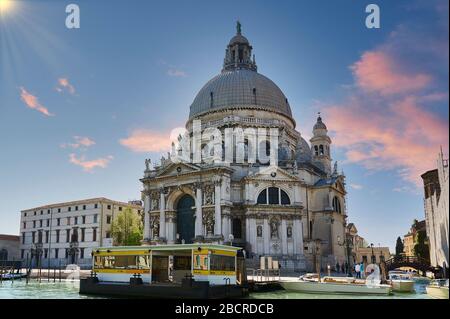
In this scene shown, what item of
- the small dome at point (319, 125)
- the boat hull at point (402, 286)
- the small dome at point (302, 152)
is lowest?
the boat hull at point (402, 286)

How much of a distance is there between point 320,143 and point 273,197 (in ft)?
49.9

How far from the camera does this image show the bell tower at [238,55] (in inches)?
2589

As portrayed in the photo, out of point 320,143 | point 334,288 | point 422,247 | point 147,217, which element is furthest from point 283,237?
point 422,247

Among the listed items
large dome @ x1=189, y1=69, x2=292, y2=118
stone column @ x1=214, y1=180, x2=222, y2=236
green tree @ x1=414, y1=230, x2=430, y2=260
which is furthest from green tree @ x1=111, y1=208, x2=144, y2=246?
green tree @ x1=414, y1=230, x2=430, y2=260

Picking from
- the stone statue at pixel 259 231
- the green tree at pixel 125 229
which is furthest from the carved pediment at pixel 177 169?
the green tree at pixel 125 229

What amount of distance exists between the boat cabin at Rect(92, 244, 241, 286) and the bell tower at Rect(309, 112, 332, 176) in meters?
34.2

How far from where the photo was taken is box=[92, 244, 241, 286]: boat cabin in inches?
1032

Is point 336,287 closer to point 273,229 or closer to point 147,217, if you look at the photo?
point 273,229

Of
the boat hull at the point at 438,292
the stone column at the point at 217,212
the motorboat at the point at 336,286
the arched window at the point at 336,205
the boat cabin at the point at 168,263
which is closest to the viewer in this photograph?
the boat hull at the point at 438,292

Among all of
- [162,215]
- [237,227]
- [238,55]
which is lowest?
[237,227]

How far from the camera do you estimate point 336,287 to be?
94.3 feet

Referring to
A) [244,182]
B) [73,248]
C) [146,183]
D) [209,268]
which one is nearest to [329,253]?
[244,182]

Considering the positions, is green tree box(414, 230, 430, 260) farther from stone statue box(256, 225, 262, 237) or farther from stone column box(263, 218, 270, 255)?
stone statue box(256, 225, 262, 237)

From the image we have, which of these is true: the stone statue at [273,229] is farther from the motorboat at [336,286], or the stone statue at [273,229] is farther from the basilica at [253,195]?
the motorboat at [336,286]
